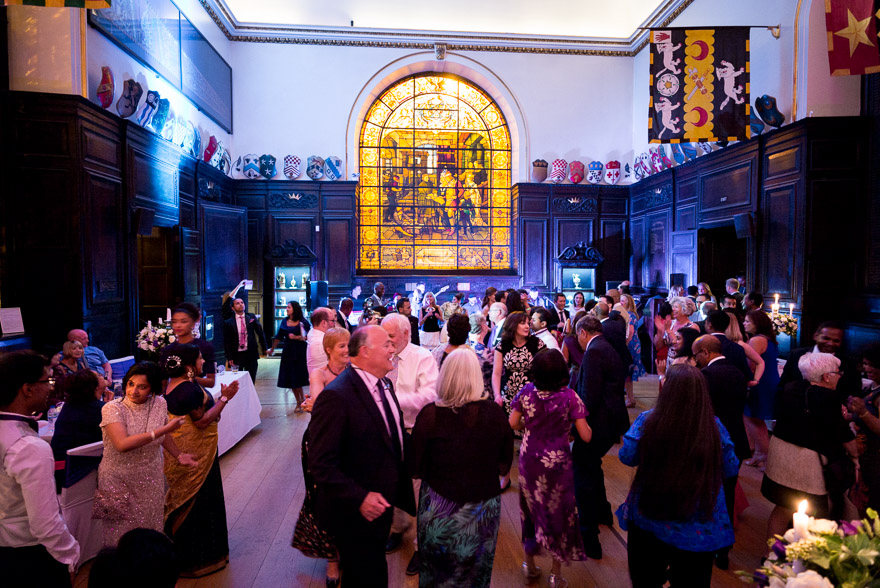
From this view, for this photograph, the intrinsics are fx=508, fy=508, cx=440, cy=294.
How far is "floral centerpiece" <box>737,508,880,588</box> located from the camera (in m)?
1.20

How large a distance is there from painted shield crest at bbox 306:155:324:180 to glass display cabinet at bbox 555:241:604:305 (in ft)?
20.2

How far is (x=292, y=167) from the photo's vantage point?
1212 cm

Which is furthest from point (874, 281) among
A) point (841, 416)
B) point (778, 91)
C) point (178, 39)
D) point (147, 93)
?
point (178, 39)

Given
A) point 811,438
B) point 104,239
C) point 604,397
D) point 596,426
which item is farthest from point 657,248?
point 104,239

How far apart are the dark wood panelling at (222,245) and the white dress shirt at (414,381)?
692 centimetres

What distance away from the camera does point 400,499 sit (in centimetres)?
250

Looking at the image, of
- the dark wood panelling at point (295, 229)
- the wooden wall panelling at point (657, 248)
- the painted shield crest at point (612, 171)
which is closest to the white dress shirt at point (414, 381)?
the wooden wall panelling at point (657, 248)

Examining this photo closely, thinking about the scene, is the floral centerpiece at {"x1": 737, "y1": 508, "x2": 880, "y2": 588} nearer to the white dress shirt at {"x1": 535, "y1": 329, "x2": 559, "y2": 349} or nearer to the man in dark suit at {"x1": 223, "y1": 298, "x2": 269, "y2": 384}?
the white dress shirt at {"x1": 535, "y1": 329, "x2": 559, "y2": 349}

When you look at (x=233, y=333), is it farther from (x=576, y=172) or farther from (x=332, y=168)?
(x=576, y=172)

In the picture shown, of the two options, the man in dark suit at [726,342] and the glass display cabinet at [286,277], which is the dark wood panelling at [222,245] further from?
the man in dark suit at [726,342]

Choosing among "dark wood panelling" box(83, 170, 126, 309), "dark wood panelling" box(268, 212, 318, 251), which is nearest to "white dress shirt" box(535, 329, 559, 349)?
"dark wood panelling" box(83, 170, 126, 309)

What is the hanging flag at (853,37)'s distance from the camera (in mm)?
4910

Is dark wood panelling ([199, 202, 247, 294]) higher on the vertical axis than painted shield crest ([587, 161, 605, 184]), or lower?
lower

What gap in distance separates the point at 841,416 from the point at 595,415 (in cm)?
129
